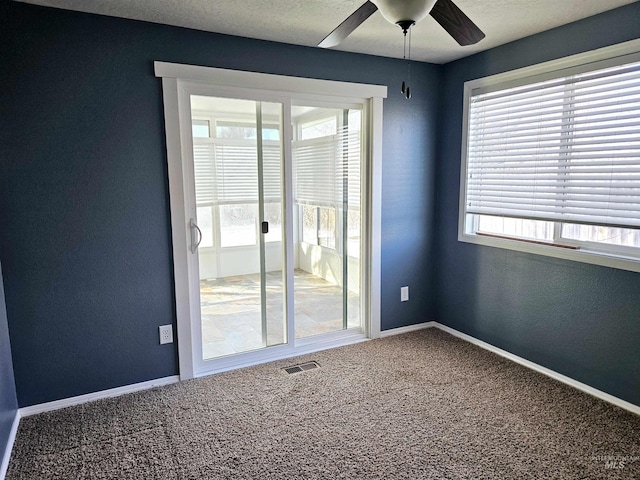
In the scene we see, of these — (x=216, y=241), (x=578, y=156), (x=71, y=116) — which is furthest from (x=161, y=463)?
(x=578, y=156)

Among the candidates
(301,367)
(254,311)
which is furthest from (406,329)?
(254,311)

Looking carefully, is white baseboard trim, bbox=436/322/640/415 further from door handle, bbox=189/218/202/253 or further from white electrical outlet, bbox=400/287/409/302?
door handle, bbox=189/218/202/253

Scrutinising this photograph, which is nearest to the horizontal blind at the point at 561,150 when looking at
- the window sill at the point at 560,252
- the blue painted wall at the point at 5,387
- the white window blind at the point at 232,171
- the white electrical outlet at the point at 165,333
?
the window sill at the point at 560,252

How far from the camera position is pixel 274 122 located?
310 cm

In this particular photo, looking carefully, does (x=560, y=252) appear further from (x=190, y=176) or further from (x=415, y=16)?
(x=190, y=176)

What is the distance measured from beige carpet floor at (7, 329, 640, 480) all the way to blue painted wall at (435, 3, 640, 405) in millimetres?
240

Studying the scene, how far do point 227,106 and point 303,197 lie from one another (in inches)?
34.7

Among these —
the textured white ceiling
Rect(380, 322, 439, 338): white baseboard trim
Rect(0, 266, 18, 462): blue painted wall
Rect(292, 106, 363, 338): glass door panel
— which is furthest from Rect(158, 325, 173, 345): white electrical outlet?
the textured white ceiling

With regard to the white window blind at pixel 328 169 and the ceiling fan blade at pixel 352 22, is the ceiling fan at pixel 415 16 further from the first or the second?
the white window blind at pixel 328 169

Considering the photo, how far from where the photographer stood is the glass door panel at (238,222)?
2.93 meters

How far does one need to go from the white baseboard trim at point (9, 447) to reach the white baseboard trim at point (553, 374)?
322cm

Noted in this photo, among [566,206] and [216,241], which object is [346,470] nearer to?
[216,241]

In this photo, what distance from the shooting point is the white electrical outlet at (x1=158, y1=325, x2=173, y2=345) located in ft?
9.30

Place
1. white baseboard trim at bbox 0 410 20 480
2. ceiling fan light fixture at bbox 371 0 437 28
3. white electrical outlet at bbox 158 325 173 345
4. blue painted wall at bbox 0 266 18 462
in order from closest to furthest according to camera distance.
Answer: ceiling fan light fixture at bbox 371 0 437 28
white baseboard trim at bbox 0 410 20 480
blue painted wall at bbox 0 266 18 462
white electrical outlet at bbox 158 325 173 345
